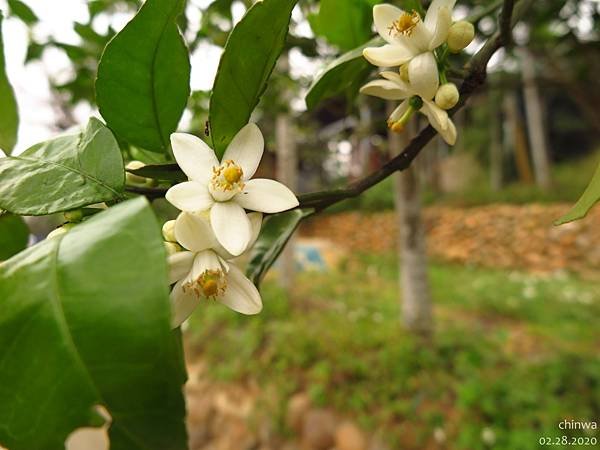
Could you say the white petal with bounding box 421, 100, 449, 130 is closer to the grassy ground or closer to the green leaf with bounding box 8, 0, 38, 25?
the green leaf with bounding box 8, 0, 38, 25

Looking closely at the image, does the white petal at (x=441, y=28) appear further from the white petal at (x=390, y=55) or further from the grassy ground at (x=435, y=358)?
the grassy ground at (x=435, y=358)

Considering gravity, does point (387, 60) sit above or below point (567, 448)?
above

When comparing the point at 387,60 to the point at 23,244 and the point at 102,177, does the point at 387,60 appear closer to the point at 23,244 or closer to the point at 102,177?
the point at 102,177

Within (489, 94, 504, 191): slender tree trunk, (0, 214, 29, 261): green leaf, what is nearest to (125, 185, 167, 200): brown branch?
(0, 214, 29, 261): green leaf

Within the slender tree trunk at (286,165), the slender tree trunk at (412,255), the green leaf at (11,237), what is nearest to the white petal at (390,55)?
the green leaf at (11,237)

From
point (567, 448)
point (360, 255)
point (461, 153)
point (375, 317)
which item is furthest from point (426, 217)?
point (567, 448)

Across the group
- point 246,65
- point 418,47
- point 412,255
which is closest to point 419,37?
point 418,47

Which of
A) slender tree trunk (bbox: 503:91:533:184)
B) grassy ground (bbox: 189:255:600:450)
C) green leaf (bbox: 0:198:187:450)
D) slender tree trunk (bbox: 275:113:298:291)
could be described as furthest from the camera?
slender tree trunk (bbox: 503:91:533:184)
